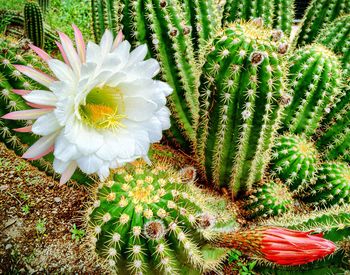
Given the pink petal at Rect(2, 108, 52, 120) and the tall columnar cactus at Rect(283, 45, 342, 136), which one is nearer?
the pink petal at Rect(2, 108, 52, 120)

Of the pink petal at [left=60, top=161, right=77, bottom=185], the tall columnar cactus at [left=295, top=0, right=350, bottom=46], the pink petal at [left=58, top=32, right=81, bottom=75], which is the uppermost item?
the pink petal at [left=58, top=32, right=81, bottom=75]

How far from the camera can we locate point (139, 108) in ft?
4.25

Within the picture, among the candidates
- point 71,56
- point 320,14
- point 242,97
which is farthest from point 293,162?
point 320,14

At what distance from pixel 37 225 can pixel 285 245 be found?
147 centimetres

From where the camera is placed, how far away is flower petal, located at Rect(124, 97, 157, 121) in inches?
50.3

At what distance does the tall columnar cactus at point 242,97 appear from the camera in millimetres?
1524

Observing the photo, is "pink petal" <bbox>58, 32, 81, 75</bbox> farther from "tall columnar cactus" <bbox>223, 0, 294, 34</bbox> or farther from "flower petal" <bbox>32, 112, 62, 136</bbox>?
"tall columnar cactus" <bbox>223, 0, 294, 34</bbox>

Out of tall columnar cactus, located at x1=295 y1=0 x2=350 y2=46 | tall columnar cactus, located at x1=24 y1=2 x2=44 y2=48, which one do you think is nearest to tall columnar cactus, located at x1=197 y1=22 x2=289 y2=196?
tall columnar cactus, located at x1=295 y1=0 x2=350 y2=46

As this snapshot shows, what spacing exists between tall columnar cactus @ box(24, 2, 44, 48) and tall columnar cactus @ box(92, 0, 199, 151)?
6.28 ft

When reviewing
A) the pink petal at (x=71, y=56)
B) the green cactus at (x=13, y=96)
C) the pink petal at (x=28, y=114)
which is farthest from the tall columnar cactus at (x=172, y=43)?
the pink petal at (x=28, y=114)

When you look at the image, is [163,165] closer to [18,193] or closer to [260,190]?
[260,190]

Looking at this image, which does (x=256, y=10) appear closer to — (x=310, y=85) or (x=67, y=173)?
(x=310, y=85)

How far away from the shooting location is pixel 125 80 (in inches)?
49.6

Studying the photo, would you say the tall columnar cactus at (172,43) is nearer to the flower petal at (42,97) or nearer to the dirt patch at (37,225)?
the dirt patch at (37,225)
